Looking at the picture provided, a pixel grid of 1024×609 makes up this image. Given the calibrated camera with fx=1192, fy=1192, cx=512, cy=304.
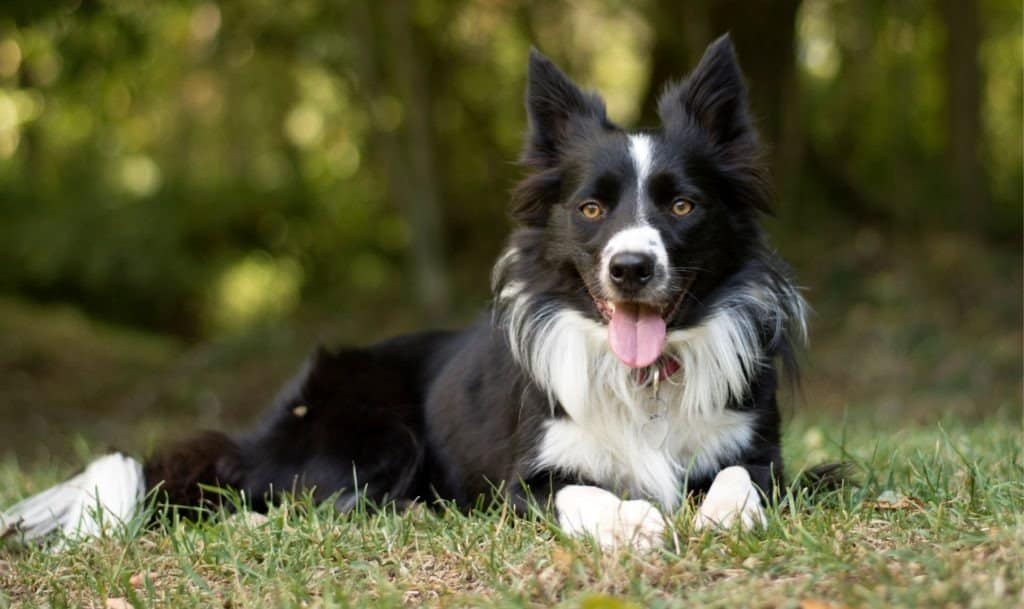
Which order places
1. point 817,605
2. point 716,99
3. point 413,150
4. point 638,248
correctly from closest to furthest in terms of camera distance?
point 817,605 < point 638,248 < point 716,99 < point 413,150

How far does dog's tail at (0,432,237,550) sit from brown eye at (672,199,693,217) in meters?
2.23

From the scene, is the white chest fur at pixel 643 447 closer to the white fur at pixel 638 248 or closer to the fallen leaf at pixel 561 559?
the white fur at pixel 638 248

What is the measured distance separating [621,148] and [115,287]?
1248 cm

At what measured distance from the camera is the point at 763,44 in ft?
44.5

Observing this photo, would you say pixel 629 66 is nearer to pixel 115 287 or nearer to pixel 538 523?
pixel 115 287

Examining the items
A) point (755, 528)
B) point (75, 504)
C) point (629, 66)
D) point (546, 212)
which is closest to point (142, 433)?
point (75, 504)

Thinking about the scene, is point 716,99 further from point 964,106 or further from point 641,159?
point 964,106

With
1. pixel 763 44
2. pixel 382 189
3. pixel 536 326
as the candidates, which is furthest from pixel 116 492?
pixel 382 189

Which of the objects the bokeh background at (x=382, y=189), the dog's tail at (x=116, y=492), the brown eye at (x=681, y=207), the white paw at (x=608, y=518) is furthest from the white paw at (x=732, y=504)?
the bokeh background at (x=382, y=189)

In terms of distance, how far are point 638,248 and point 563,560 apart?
113cm

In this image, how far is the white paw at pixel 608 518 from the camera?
365cm

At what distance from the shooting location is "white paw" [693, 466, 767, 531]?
3775mm

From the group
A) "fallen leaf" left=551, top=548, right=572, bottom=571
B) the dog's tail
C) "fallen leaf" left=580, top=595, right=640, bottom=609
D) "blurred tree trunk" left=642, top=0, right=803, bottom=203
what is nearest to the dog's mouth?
"fallen leaf" left=551, top=548, right=572, bottom=571

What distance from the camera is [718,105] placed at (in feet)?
15.2
